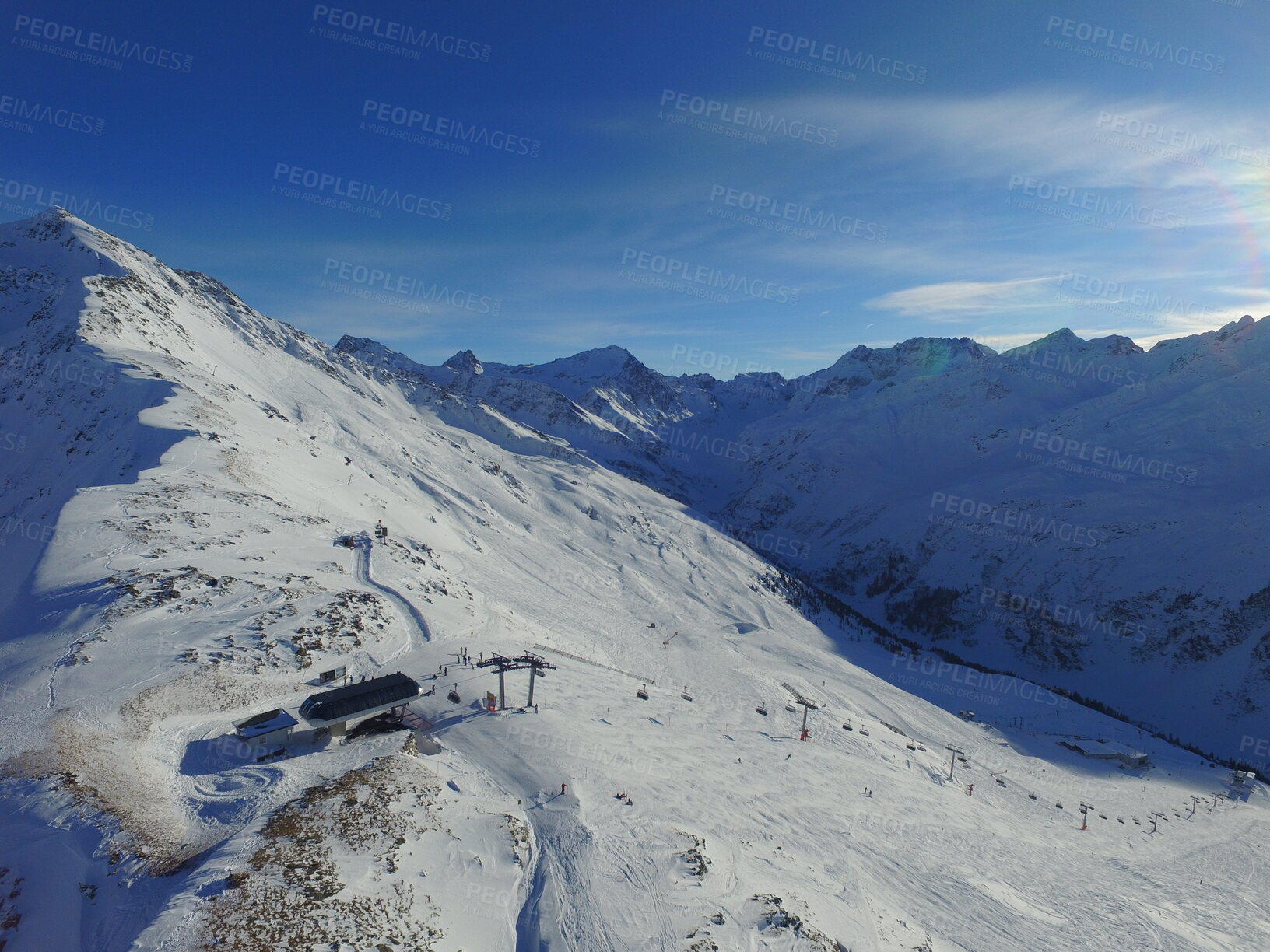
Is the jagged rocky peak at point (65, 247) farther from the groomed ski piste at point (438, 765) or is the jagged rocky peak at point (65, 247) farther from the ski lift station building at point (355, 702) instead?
the ski lift station building at point (355, 702)

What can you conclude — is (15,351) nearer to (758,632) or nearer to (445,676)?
(445,676)

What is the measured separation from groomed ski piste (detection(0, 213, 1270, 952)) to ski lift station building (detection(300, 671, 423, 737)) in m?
0.94

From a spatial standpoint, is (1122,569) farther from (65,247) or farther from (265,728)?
(65,247)

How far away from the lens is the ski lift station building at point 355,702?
23797mm

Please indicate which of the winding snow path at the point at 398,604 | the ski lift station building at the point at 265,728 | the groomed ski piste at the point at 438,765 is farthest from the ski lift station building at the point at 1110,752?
the ski lift station building at the point at 265,728

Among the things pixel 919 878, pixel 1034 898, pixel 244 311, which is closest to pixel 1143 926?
pixel 1034 898

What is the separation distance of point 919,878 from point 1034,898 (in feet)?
25.0

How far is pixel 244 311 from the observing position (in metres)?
137

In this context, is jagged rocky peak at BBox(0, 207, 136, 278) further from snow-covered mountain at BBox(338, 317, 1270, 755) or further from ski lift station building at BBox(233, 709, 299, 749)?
snow-covered mountain at BBox(338, 317, 1270, 755)

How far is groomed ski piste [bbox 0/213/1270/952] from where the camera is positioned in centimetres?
1616

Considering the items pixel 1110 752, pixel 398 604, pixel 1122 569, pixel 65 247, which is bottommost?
pixel 1110 752

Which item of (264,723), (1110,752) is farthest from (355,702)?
(1110,752)

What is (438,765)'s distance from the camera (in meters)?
23.0

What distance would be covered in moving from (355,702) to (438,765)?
4.67m
